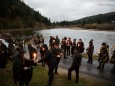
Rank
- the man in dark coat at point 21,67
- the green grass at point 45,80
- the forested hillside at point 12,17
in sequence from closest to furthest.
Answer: the man in dark coat at point 21,67 → the green grass at point 45,80 → the forested hillside at point 12,17

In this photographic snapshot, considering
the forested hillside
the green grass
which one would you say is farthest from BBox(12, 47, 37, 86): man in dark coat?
the forested hillside

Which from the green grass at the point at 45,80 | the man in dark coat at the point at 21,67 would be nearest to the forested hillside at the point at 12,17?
the green grass at the point at 45,80

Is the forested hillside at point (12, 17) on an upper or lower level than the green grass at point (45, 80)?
upper

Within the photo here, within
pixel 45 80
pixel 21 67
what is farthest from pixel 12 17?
pixel 21 67

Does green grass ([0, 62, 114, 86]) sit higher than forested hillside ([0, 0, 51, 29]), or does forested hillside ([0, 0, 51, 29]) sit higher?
forested hillside ([0, 0, 51, 29])

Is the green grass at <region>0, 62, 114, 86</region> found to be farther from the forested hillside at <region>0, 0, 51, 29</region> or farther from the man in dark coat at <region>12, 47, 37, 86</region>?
the forested hillside at <region>0, 0, 51, 29</region>

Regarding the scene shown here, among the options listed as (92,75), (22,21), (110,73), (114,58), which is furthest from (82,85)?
(22,21)

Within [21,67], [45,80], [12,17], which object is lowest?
[45,80]

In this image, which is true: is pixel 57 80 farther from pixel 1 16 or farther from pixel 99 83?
pixel 1 16

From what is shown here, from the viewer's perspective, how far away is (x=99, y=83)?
13109 millimetres

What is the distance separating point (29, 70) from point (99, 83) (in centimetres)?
567

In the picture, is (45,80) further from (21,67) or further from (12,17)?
(12,17)

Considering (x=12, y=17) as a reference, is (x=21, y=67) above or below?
below

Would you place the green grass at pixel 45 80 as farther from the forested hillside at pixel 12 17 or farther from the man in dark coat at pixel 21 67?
the forested hillside at pixel 12 17
